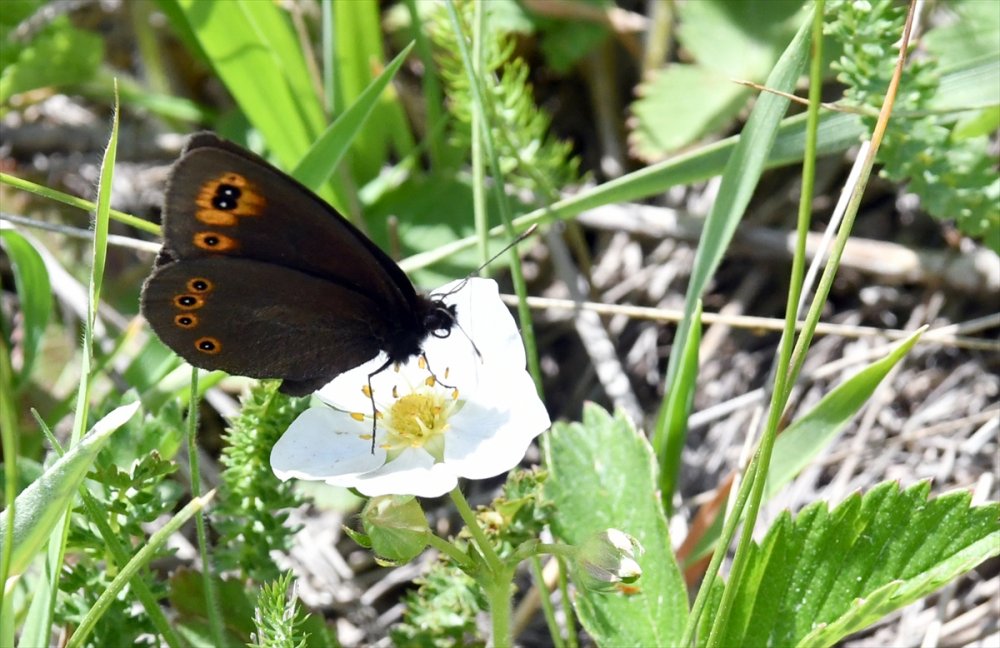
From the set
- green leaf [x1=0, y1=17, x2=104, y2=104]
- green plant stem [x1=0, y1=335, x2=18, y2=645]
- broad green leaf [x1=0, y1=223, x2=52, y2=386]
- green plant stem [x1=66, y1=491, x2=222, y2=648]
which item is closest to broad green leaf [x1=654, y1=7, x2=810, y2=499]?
green plant stem [x1=66, y1=491, x2=222, y2=648]

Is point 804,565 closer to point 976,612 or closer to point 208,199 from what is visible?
point 976,612

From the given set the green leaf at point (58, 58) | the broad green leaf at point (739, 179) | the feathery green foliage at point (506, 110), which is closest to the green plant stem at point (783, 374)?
the broad green leaf at point (739, 179)

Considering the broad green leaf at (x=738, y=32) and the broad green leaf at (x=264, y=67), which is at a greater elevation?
the broad green leaf at (x=264, y=67)

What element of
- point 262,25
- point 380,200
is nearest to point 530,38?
point 380,200

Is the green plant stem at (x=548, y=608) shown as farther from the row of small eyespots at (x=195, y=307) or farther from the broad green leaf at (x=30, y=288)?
the broad green leaf at (x=30, y=288)

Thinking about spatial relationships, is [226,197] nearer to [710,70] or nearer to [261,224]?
[261,224]

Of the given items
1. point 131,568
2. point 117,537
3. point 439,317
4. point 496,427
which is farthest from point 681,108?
point 131,568
